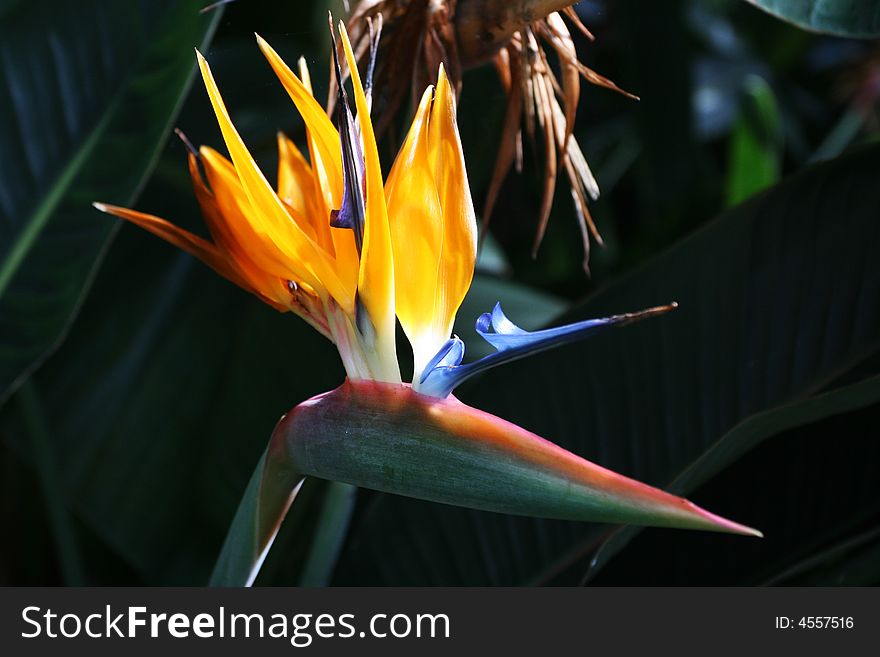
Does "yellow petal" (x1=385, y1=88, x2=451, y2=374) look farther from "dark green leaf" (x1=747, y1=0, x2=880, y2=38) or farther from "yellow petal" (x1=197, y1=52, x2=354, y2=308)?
"dark green leaf" (x1=747, y1=0, x2=880, y2=38)

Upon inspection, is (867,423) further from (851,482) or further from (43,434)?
(43,434)

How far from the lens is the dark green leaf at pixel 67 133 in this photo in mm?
585

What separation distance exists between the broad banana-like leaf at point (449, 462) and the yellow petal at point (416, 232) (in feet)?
0.09

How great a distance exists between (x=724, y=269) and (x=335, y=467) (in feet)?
1.14

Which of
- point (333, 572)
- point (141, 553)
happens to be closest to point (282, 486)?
point (333, 572)

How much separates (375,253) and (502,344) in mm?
60

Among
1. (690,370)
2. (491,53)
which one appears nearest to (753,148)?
(690,370)

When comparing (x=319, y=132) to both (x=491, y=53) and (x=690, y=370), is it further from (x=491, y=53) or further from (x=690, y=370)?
(x=690, y=370)

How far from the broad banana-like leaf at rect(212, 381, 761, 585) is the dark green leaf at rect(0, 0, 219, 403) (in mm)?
308

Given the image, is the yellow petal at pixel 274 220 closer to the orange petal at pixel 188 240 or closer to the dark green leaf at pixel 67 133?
the orange petal at pixel 188 240

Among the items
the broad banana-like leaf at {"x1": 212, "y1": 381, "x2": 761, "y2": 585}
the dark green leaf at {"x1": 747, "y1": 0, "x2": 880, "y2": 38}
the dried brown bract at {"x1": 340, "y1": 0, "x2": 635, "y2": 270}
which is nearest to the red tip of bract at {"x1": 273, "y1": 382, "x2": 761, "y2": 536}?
the broad banana-like leaf at {"x1": 212, "y1": 381, "x2": 761, "y2": 585}

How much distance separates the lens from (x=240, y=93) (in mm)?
629

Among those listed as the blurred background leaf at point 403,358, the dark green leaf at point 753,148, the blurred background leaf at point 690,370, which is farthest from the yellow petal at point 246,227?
the dark green leaf at point 753,148

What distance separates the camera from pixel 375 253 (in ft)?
1.11
